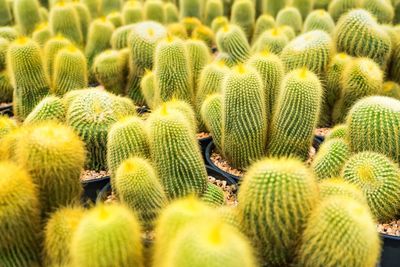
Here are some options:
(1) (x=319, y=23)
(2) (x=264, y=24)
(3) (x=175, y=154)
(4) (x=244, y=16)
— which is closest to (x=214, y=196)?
(3) (x=175, y=154)

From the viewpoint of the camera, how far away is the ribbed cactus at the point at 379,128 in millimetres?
Answer: 2236

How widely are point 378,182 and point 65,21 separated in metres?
2.82

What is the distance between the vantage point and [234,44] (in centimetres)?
331

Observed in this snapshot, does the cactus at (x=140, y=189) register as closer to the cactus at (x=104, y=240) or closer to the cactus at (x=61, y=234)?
the cactus at (x=61, y=234)

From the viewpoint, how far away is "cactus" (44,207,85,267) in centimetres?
151

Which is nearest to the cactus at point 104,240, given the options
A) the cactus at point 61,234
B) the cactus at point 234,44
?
the cactus at point 61,234

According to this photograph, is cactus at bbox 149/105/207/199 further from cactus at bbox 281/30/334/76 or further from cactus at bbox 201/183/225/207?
cactus at bbox 281/30/334/76

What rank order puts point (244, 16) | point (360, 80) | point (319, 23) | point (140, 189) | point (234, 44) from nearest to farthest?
1. point (140, 189)
2. point (360, 80)
3. point (234, 44)
4. point (319, 23)
5. point (244, 16)

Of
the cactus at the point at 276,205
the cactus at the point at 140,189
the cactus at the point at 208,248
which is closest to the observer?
the cactus at the point at 208,248

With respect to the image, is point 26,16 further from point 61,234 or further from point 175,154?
point 61,234

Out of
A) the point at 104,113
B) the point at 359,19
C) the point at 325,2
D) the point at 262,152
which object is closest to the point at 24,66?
the point at 104,113

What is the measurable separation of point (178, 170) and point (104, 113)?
65cm

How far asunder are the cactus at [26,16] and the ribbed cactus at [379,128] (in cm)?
314

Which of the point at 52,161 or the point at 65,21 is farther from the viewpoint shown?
the point at 65,21
